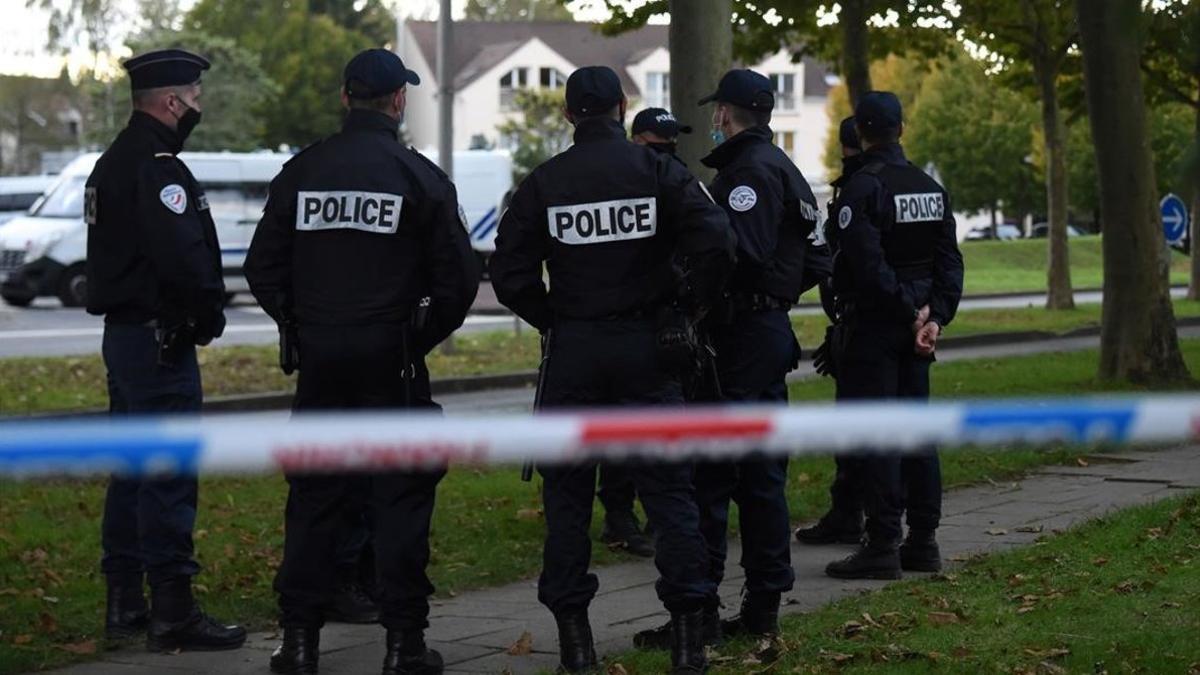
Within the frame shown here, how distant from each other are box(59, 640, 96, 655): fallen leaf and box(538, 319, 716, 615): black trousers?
167cm

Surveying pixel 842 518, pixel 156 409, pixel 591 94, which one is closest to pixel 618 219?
pixel 591 94

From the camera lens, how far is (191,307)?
693 centimetres

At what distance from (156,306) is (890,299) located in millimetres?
2911

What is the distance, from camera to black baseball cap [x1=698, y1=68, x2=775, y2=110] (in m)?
7.20

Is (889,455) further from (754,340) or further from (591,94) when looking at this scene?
(591,94)

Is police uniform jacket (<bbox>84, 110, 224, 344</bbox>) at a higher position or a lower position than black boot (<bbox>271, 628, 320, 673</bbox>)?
higher

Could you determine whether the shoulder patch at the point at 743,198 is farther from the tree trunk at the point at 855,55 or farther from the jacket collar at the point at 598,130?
the tree trunk at the point at 855,55

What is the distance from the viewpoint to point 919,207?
8.27 meters

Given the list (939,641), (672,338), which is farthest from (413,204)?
(939,641)

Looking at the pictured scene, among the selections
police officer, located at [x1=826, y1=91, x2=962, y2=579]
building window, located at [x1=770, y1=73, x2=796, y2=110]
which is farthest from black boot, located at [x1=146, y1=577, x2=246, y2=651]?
building window, located at [x1=770, y1=73, x2=796, y2=110]

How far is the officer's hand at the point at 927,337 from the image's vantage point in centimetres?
823

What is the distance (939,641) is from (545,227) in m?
1.83

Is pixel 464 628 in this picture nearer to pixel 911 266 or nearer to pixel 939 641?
pixel 939 641

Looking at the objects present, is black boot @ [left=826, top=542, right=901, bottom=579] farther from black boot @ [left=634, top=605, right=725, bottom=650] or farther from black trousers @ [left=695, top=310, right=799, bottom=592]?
black boot @ [left=634, top=605, right=725, bottom=650]
